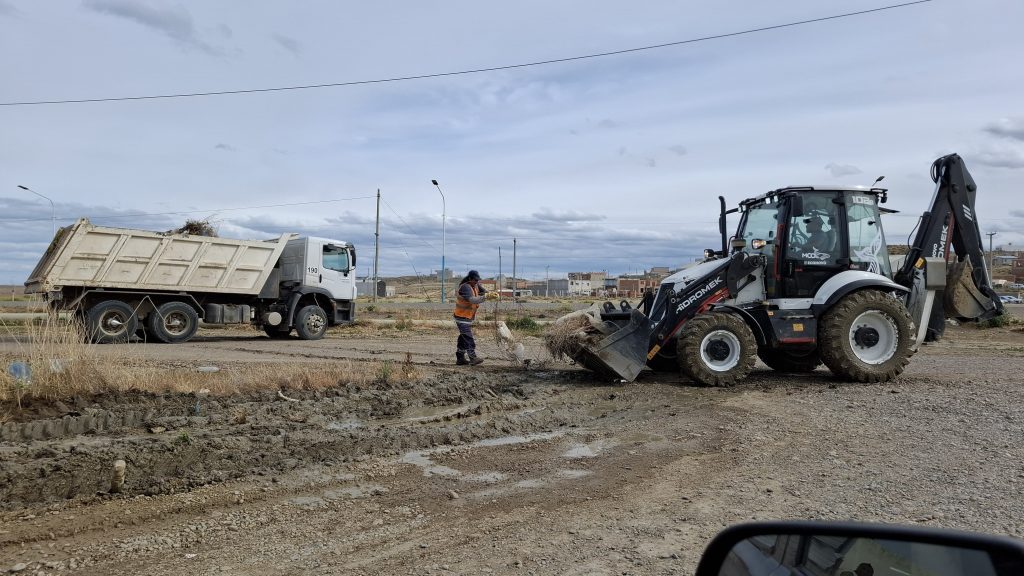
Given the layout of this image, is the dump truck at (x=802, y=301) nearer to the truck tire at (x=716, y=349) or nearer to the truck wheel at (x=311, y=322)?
the truck tire at (x=716, y=349)

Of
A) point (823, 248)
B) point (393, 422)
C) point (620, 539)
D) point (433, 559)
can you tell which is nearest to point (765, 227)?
point (823, 248)

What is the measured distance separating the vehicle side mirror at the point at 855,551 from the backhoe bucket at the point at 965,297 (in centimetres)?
1142

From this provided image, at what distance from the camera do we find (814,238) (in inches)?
442

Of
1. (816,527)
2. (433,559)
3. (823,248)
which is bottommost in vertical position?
(433,559)

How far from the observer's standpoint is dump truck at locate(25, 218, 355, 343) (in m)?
18.3

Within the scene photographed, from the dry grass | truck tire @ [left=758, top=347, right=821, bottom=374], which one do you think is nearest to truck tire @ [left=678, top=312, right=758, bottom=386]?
truck tire @ [left=758, top=347, right=821, bottom=374]

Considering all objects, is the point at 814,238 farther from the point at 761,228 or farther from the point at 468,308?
the point at 468,308

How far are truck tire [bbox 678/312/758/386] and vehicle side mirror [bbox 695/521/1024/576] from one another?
8572 millimetres

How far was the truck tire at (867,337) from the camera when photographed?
10.8 metres

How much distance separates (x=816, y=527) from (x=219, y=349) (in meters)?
17.8

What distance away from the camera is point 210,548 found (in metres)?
4.46

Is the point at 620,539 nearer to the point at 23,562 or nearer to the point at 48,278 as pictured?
the point at 23,562

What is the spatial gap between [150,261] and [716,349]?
14.6 meters

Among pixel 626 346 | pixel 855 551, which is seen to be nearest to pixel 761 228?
pixel 626 346
